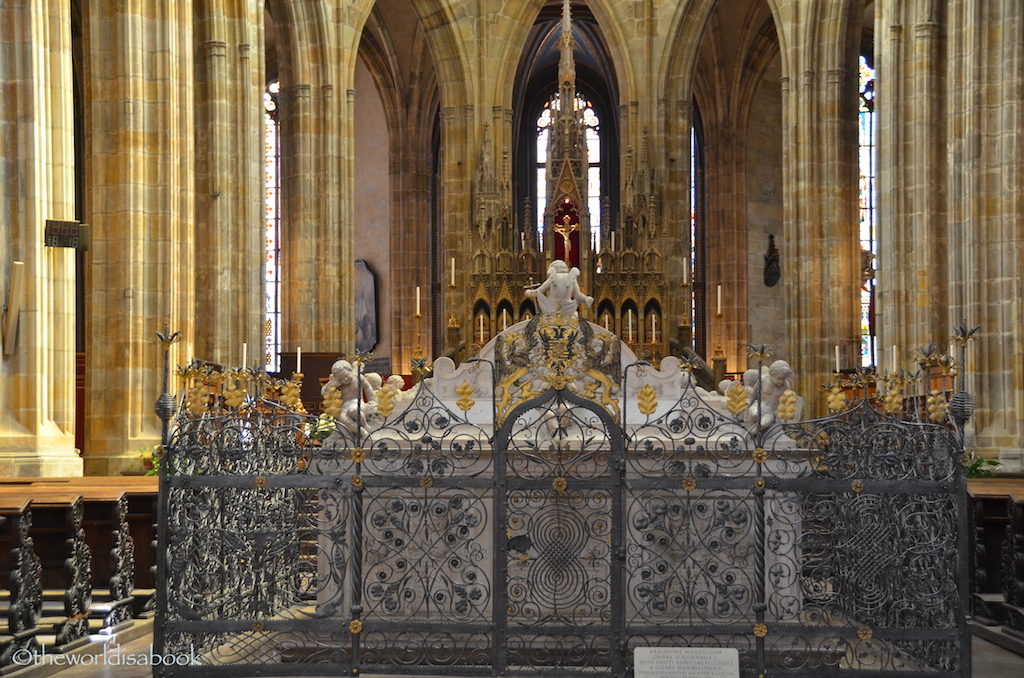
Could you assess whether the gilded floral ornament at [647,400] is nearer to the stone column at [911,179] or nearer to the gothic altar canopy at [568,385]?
the gothic altar canopy at [568,385]

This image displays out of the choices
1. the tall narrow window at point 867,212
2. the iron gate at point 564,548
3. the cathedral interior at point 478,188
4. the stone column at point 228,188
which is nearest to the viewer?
the iron gate at point 564,548

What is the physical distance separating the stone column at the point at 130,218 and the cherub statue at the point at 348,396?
6160 millimetres

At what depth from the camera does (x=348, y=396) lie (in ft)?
25.3

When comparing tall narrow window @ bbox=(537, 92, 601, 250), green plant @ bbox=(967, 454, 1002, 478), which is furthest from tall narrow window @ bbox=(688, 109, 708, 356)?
green plant @ bbox=(967, 454, 1002, 478)

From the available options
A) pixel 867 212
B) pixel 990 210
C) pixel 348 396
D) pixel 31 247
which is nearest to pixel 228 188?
pixel 31 247

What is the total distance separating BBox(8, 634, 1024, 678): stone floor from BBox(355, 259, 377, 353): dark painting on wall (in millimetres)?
19979

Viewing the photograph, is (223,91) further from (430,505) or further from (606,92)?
(606,92)

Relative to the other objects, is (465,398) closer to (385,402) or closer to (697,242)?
(385,402)

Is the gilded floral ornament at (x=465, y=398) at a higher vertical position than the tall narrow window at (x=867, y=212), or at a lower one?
lower

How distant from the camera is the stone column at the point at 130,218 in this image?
13.3 meters

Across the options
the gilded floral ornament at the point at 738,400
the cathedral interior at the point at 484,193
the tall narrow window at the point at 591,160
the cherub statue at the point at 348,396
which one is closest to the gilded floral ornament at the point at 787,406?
the gilded floral ornament at the point at 738,400

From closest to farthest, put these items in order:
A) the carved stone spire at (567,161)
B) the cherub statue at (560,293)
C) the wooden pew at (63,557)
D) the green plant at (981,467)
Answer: the wooden pew at (63,557) → the cherub statue at (560,293) → the green plant at (981,467) → the carved stone spire at (567,161)

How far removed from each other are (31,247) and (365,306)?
645 inches

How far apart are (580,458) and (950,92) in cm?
946
